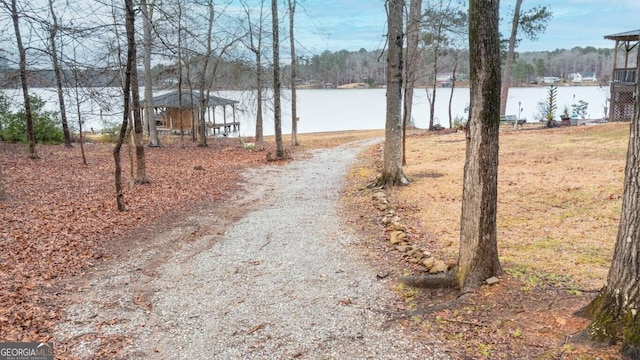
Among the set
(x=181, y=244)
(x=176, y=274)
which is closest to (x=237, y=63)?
(x=181, y=244)

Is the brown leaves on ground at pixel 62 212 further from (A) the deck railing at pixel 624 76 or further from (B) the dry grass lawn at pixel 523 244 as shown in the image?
(A) the deck railing at pixel 624 76

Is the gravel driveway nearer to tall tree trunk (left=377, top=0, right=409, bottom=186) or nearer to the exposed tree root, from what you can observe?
the exposed tree root

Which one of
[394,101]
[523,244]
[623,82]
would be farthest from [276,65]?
[623,82]

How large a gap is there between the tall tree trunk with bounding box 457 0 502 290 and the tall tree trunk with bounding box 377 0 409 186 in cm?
549

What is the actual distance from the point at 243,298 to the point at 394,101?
6477mm

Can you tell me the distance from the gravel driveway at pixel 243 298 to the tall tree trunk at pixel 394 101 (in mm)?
2676

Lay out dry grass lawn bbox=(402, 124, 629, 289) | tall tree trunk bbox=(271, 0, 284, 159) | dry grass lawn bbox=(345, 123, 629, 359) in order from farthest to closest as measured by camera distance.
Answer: tall tree trunk bbox=(271, 0, 284, 159) < dry grass lawn bbox=(402, 124, 629, 289) < dry grass lawn bbox=(345, 123, 629, 359)

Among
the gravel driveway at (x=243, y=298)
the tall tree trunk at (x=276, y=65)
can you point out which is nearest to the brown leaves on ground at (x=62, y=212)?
the gravel driveway at (x=243, y=298)

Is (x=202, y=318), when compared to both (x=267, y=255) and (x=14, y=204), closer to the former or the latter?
(x=267, y=255)

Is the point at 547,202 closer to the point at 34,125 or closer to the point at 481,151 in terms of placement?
the point at 481,151

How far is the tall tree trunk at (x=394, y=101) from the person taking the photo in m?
9.30

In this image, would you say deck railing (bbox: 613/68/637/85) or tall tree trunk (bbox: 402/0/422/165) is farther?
deck railing (bbox: 613/68/637/85)

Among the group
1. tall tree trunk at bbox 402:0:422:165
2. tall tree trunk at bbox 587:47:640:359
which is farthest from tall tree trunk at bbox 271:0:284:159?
tall tree trunk at bbox 587:47:640:359

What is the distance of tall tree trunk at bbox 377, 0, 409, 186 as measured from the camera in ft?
30.5
